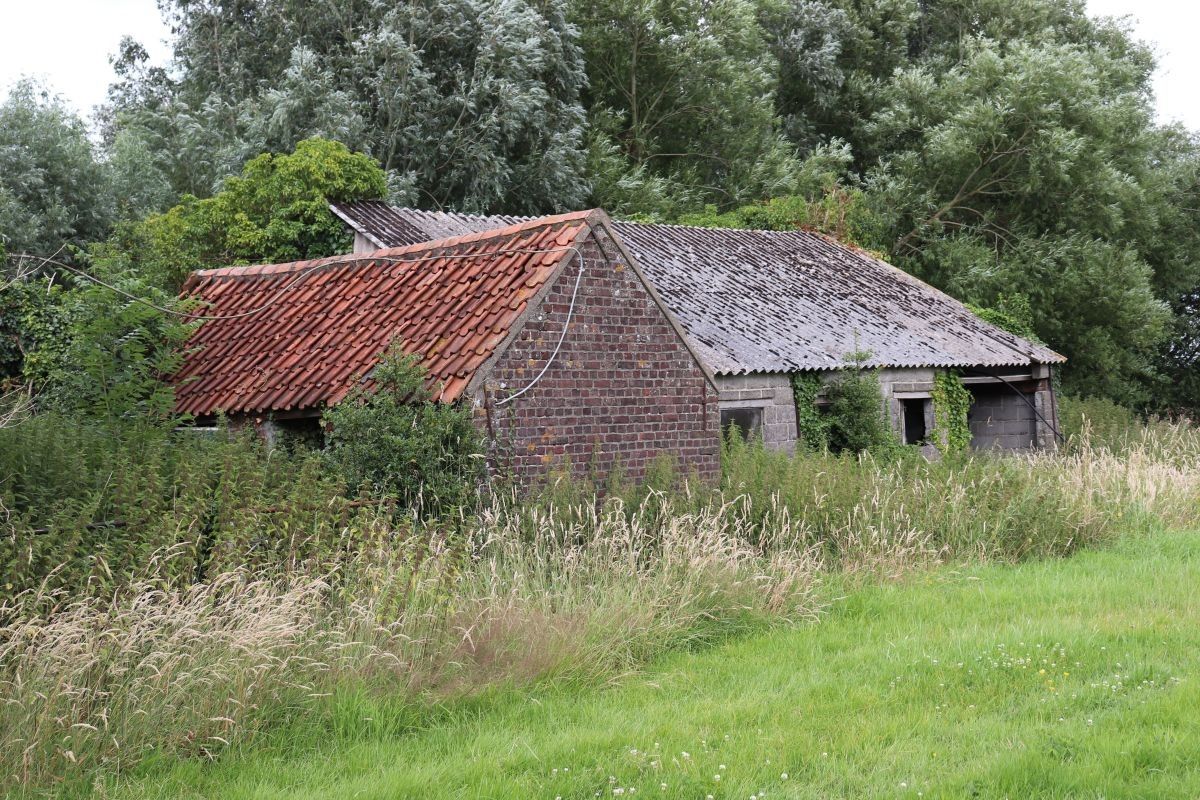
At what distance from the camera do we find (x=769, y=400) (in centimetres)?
1777

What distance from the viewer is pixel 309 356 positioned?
39.0 feet

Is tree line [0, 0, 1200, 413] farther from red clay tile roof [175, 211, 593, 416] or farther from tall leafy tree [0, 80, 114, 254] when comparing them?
red clay tile roof [175, 211, 593, 416]

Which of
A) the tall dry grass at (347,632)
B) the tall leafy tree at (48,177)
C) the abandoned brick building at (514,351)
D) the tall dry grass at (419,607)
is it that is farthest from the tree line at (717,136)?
the tall dry grass at (347,632)

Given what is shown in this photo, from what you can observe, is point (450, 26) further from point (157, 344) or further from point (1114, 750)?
point (1114, 750)

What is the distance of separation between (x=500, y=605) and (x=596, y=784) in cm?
206

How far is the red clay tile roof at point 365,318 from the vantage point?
10.9m

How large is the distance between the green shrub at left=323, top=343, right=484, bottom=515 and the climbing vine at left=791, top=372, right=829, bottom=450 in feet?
29.8

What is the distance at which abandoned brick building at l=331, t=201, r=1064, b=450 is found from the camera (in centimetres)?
1781

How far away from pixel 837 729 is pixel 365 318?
24.0 ft

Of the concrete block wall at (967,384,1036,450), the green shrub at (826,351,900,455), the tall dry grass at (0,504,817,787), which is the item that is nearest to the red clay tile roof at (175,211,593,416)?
the tall dry grass at (0,504,817,787)

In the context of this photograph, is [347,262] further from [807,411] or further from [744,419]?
[807,411]

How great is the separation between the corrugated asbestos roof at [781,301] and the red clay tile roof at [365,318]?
519 centimetres

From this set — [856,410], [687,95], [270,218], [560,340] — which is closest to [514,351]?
[560,340]

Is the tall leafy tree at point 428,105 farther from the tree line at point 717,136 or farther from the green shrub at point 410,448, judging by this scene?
the green shrub at point 410,448
